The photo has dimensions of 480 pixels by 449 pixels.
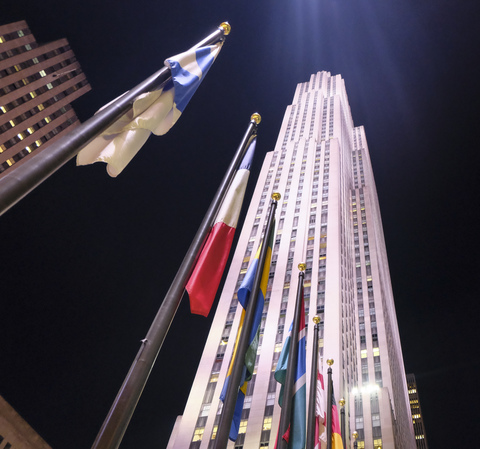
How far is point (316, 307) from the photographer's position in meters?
55.8

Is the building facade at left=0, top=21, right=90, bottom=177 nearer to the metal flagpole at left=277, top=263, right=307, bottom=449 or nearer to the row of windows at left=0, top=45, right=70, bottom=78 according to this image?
the row of windows at left=0, top=45, right=70, bottom=78

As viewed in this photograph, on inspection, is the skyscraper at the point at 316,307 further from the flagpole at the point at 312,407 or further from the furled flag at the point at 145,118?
the furled flag at the point at 145,118

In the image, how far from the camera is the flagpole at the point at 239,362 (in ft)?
22.9

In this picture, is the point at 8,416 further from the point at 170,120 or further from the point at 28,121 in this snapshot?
Answer: the point at 170,120

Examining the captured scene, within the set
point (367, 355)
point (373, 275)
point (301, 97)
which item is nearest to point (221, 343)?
point (367, 355)

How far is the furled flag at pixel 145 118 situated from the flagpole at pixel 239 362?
154 inches

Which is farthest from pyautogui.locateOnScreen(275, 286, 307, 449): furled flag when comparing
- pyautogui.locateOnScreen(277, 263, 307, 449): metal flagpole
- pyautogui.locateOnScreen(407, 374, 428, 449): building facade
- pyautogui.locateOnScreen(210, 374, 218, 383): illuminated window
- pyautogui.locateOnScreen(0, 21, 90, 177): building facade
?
pyautogui.locateOnScreen(407, 374, 428, 449): building facade

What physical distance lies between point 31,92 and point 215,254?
72.7 metres

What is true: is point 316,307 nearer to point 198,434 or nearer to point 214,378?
point 214,378

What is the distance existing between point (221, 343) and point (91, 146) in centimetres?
4893

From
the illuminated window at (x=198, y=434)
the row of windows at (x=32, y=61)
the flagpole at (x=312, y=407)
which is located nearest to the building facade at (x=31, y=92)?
the row of windows at (x=32, y=61)

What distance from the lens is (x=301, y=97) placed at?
129 m

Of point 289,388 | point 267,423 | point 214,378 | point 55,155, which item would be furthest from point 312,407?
point 214,378

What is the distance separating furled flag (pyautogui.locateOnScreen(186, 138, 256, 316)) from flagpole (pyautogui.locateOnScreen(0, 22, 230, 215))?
3.21 m
